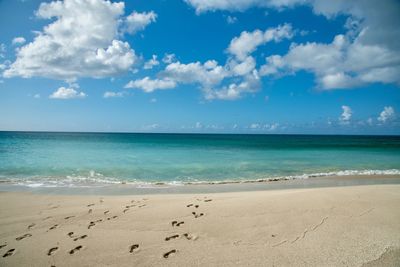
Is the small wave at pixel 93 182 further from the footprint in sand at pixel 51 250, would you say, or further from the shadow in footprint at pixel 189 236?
the shadow in footprint at pixel 189 236

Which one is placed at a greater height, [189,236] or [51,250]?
[189,236]

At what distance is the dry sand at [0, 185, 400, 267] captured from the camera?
3834 millimetres

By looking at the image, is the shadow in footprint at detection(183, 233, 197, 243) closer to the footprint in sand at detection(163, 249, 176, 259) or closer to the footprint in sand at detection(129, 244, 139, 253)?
the footprint in sand at detection(163, 249, 176, 259)

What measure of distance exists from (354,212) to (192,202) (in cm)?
436

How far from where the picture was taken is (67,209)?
7117 millimetres

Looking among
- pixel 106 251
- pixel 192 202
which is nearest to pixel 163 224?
pixel 106 251

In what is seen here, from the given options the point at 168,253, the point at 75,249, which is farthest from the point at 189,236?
the point at 75,249

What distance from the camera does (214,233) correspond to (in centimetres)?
477

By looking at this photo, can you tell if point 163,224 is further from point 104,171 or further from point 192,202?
point 104,171

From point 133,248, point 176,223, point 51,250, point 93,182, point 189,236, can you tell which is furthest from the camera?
point 93,182

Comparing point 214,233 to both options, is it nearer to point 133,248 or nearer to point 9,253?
point 133,248

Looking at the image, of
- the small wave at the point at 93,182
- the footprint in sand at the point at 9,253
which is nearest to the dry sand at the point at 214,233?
the footprint in sand at the point at 9,253

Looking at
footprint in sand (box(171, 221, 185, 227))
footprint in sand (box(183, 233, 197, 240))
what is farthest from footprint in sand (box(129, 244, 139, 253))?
footprint in sand (box(171, 221, 185, 227))

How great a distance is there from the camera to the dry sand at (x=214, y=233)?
383 centimetres
